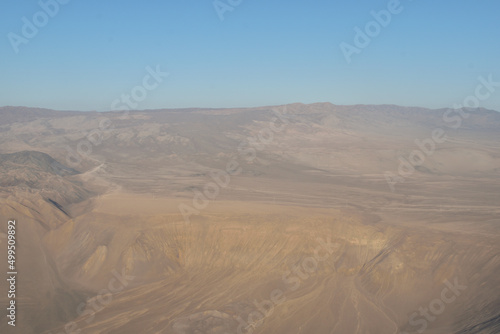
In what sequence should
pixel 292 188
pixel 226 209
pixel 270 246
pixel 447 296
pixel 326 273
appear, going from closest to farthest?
pixel 447 296 → pixel 326 273 → pixel 270 246 → pixel 226 209 → pixel 292 188

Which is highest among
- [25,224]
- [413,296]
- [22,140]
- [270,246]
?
[22,140]

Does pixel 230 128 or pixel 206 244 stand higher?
pixel 230 128

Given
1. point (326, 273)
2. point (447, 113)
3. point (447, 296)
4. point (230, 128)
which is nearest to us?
point (447, 296)

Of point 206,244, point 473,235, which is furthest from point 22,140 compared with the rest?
point 473,235

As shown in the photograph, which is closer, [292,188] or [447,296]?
[447,296]

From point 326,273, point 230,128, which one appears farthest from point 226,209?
point 230,128

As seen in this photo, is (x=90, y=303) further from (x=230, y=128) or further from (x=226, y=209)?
(x=230, y=128)

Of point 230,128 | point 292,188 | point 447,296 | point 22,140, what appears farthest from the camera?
point 230,128

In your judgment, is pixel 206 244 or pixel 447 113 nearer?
pixel 206 244

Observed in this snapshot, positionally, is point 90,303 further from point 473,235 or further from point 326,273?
point 473,235
